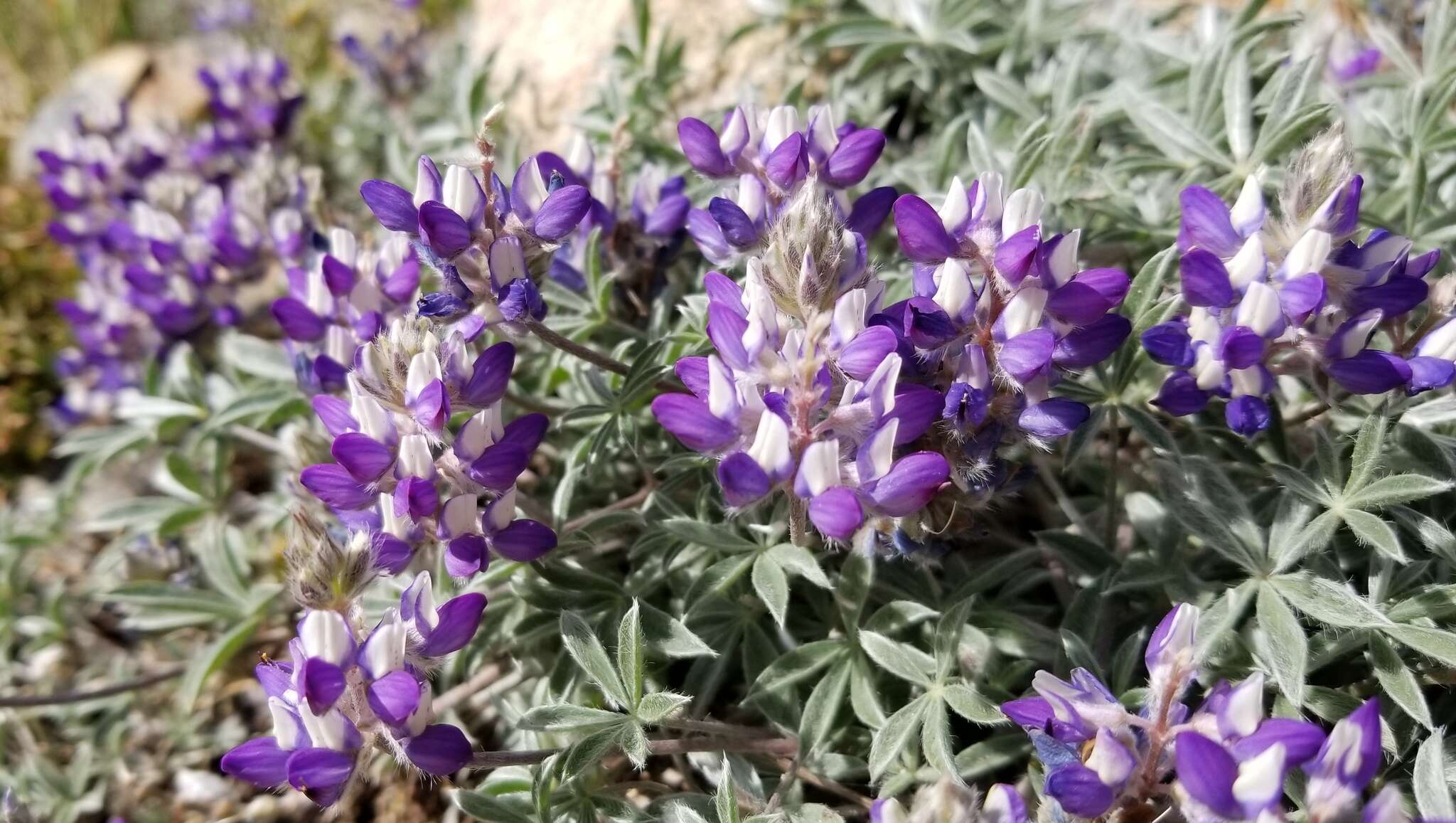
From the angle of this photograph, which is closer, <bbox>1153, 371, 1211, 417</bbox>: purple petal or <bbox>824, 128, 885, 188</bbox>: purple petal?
<bbox>1153, 371, 1211, 417</bbox>: purple petal

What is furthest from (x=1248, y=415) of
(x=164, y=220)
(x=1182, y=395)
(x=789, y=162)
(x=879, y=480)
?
(x=164, y=220)

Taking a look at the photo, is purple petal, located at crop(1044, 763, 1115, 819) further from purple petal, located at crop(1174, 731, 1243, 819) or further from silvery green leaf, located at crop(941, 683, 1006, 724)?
silvery green leaf, located at crop(941, 683, 1006, 724)

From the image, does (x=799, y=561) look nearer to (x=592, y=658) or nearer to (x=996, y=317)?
(x=592, y=658)

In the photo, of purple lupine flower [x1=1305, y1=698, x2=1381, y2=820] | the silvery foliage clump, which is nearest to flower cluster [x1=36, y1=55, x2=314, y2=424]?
the silvery foliage clump

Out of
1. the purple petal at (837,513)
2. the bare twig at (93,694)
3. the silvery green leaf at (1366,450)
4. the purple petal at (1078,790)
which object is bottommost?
the bare twig at (93,694)

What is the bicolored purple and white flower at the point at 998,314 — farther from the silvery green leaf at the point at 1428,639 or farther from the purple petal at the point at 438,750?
the purple petal at the point at 438,750

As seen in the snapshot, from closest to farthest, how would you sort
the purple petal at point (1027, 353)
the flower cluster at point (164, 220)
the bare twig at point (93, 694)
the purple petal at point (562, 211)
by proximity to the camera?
the purple petal at point (1027, 353) → the purple petal at point (562, 211) → the bare twig at point (93, 694) → the flower cluster at point (164, 220)

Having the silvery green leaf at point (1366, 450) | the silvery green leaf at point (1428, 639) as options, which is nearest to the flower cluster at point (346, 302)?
the silvery green leaf at point (1366, 450)
